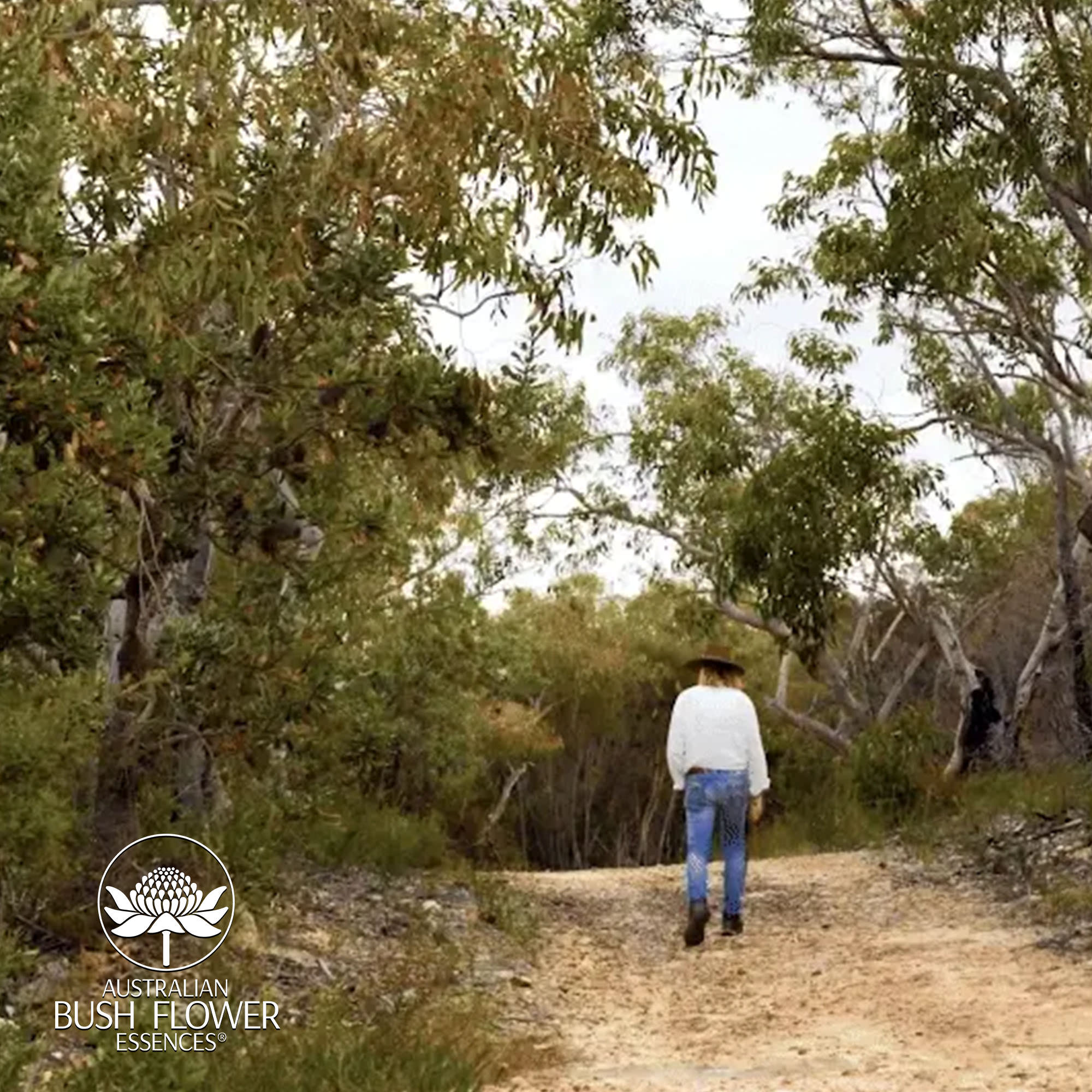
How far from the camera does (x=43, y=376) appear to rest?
5.77 meters

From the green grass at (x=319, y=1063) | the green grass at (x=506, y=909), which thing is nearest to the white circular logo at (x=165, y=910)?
the green grass at (x=319, y=1063)

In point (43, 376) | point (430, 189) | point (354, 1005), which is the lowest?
point (354, 1005)

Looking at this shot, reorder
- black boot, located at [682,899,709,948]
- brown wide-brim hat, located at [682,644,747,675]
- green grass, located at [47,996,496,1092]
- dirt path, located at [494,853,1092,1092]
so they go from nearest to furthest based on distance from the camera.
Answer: green grass, located at [47,996,496,1092], dirt path, located at [494,853,1092,1092], black boot, located at [682,899,709,948], brown wide-brim hat, located at [682,644,747,675]

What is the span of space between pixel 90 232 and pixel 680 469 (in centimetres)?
1571

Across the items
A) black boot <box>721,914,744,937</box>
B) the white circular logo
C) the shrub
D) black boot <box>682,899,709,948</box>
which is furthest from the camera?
the shrub

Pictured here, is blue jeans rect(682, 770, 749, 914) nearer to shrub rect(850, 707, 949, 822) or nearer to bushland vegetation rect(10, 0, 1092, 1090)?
bushland vegetation rect(10, 0, 1092, 1090)

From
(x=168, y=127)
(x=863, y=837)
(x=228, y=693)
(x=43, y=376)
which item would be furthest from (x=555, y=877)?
(x=43, y=376)

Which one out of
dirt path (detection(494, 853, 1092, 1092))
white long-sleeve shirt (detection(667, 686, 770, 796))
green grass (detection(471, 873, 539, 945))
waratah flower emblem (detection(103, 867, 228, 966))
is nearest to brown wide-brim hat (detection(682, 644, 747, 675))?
white long-sleeve shirt (detection(667, 686, 770, 796))

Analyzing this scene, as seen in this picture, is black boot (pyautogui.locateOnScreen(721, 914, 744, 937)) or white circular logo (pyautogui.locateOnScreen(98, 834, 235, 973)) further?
black boot (pyautogui.locateOnScreen(721, 914, 744, 937))

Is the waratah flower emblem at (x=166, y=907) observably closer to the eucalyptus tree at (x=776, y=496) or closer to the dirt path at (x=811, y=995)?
→ the dirt path at (x=811, y=995)

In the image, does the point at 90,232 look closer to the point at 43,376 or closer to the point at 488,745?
the point at 43,376

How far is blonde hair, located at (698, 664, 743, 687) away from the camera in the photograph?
10562 millimetres

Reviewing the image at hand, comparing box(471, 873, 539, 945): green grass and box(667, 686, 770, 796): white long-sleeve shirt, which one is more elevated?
box(667, 686, 770, 796): white long-sleeve shirt

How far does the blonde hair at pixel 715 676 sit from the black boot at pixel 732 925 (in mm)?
1379
